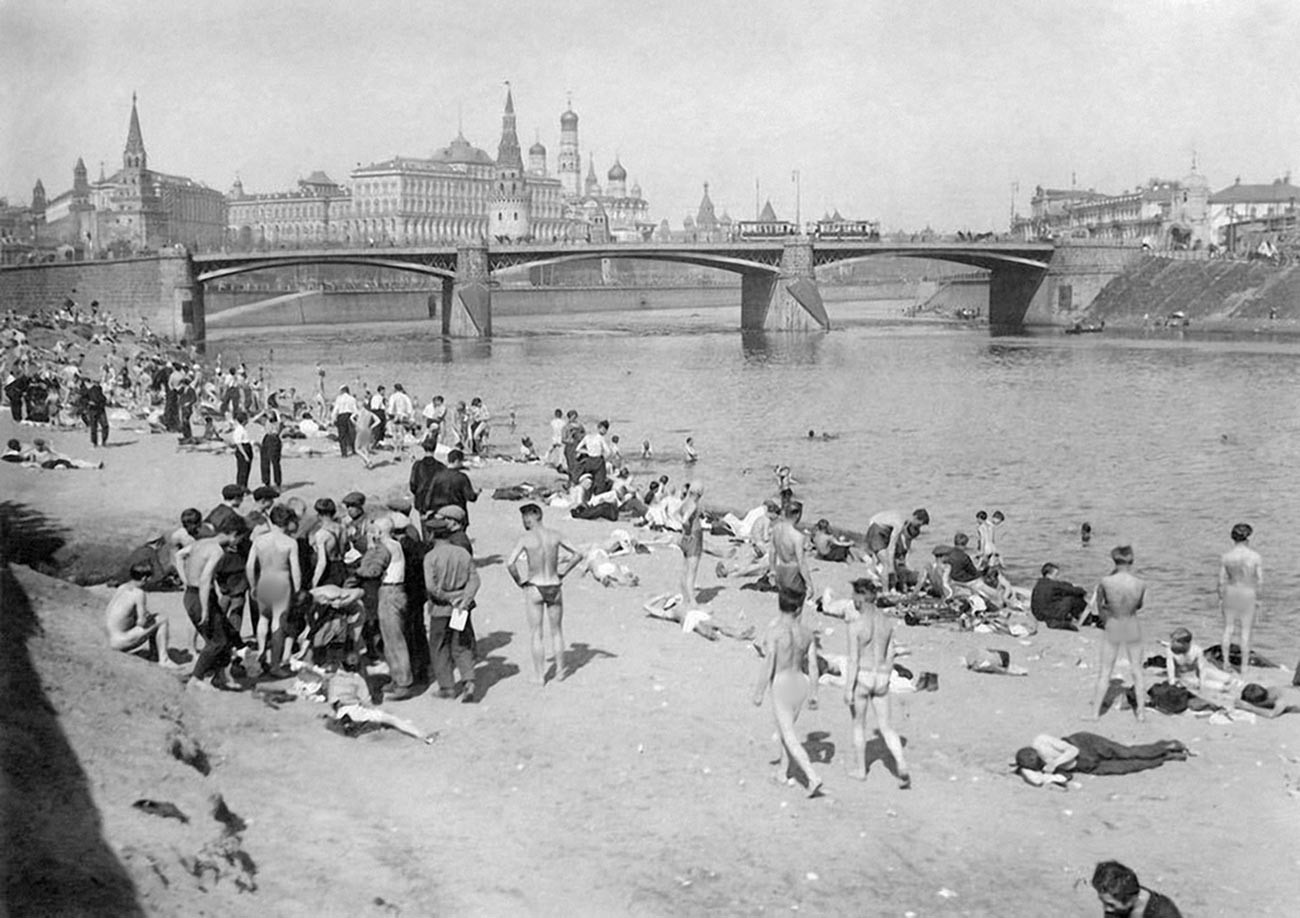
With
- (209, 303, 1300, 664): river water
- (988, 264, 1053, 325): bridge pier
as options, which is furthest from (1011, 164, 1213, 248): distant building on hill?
(209, 303, 1300, 664): river water

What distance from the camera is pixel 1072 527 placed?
20641mm

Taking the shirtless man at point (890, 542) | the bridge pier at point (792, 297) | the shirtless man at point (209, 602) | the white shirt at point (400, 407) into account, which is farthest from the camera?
the bridge pier at point (792, 297)

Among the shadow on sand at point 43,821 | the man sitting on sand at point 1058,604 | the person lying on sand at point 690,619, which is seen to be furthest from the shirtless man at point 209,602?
the man sitting on sand at point 1058,604

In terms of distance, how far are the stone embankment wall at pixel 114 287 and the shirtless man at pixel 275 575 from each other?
64936mm

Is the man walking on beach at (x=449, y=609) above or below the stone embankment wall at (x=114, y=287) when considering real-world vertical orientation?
below

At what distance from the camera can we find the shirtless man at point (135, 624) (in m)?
9.47

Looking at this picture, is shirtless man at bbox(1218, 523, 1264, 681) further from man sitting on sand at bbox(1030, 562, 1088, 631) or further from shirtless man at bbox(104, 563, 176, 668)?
shirtless man at bbox(104, 563, 176, 668)

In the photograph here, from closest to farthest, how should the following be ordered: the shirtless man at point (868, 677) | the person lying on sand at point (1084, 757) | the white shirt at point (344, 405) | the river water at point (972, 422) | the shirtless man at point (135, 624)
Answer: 1. the shirtless man at point (868, 677)
2. the person lying on sand at point (1084, 757)
3. the shirtless man at point (135, 624)
4. the river water at point (972, 422)
5. the white shirt at point (344, 405)

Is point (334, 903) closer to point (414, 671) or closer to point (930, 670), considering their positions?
point (414, 671)

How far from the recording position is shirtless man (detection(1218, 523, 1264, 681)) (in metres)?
11.2

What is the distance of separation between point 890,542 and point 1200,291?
230ft

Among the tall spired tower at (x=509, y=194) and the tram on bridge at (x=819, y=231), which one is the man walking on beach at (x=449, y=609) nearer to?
the tram on bridge at (x=819, y=231)

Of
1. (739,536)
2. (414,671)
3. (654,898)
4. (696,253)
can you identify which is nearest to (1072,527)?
(739,536)

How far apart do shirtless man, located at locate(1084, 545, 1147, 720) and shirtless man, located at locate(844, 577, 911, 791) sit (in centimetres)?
243
